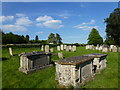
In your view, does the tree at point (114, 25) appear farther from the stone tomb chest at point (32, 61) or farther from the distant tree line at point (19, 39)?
the distant tree line at point (19, 39)

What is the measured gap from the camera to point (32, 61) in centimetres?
941

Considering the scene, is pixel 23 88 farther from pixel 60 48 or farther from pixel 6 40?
pixel 6 40

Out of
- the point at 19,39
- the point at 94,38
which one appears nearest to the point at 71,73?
the point at 19,39

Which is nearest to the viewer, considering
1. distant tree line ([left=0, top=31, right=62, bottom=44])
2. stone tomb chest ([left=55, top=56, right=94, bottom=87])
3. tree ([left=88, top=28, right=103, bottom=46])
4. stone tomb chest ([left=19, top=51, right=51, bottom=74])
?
stone tomb chest ([left=55, top=56, right=94, bottom=87])

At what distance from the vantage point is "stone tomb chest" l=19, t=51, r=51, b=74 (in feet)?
29.9

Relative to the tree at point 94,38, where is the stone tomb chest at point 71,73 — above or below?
below

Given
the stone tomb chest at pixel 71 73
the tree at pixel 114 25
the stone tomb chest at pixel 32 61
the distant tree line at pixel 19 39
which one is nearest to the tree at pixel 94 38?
the tree at pixel 114 25

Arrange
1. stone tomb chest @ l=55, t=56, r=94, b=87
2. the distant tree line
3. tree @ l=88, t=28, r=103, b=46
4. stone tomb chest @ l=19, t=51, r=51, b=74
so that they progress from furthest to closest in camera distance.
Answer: tree @ l=88, t=28, r=103, b=46
the distant tree line
stone tomb chest @ l=19, t=51, r=51, b=74
stone tomb chest @ l=55, t=56, r=94, b=87

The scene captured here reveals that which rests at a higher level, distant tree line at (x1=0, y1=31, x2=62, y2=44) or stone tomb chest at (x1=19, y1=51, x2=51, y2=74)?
distant tree line at (x1=0, y1=31, x2=62, y2=44)

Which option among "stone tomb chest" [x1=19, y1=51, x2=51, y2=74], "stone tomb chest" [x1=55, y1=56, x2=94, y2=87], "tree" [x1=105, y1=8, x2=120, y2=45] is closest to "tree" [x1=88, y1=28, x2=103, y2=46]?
"tree" [x1=105, y1=8, x2=120, y2=45]

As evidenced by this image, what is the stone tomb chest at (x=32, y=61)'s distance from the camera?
9125 mm

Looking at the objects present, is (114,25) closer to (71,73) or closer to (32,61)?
(32,61)

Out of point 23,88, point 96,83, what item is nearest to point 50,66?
point 23,88

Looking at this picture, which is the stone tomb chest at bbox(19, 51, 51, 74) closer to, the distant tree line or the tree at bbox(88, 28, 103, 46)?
the distant tree line
